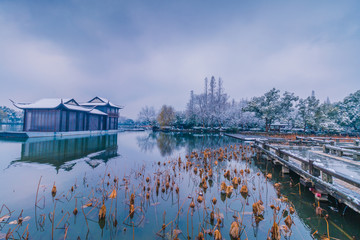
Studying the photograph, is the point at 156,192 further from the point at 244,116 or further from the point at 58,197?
the point at 244,116

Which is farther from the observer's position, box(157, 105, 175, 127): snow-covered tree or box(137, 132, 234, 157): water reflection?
box(157, 105, 175, 127): snow-covered tree

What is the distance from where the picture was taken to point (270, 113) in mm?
27781

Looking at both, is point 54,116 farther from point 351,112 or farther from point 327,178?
point 351,112

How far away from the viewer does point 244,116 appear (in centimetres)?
3466

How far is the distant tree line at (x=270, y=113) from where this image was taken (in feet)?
80.5

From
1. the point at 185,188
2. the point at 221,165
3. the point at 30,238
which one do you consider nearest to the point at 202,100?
the point at 221,165

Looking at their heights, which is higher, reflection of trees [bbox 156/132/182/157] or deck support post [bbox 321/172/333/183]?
deck support post [bbox 321/172/333/183]

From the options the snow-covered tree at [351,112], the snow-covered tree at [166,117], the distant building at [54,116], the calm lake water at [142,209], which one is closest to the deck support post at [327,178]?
the calm lake water at [142,209]

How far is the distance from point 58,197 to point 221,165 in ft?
21.0

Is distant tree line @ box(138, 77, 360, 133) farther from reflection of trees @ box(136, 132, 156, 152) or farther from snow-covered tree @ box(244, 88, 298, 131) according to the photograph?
reflection of trees @ box(136, 132, 156, 152)

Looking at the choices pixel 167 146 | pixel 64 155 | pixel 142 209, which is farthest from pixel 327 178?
pixel 64 155

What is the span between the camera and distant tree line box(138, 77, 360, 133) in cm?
2453

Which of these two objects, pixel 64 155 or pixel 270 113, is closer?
pixel 64 155

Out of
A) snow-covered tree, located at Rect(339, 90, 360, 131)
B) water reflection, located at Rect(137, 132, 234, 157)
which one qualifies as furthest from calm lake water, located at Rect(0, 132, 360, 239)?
snow-covered tree, located at Rect(339, 90, 360, 131)
